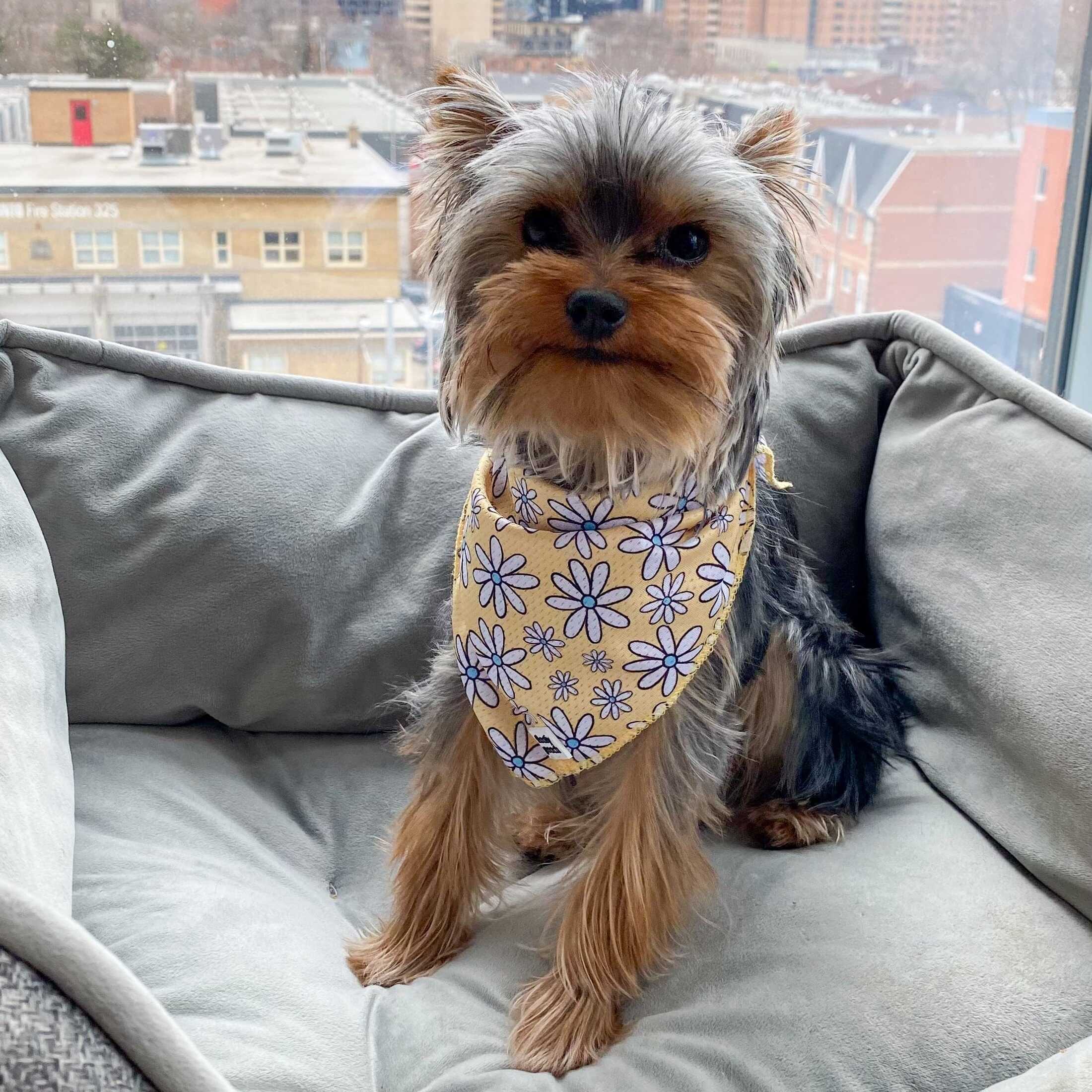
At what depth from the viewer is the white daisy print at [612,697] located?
137 centimetres

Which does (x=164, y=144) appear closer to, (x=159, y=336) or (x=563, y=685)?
(x=159, y=336)

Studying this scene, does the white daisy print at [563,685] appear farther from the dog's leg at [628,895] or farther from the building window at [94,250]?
the building window at [94,250]

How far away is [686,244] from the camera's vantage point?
123cm

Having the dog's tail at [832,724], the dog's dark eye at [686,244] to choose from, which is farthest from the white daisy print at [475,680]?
the dog's dark eye at [686,244]

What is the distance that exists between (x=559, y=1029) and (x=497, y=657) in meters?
0.42

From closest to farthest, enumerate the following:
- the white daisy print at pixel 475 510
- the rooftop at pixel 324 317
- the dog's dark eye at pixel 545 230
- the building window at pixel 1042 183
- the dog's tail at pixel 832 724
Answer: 1. the dog's dark eye at pixel 545 230
2. the white daisy print at pixel 475 510
3. the dog's tail at pixel 832 724
4. the rooftop at pixel 324 317
5. the building window at pixel 1042 183

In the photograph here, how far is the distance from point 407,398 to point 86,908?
2.98ft

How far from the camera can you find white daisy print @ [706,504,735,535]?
4.52ft

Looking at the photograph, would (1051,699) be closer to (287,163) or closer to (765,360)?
(765,360)

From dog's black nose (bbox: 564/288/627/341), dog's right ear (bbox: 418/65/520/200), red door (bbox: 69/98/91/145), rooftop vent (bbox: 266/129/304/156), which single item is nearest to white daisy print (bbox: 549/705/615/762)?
dog's black nose (bbox: 564/288/627/341)

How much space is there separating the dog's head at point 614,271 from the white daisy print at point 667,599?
0.39 feet

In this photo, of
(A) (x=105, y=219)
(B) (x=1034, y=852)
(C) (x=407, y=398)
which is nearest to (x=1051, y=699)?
(B) (x=1034, y=852)

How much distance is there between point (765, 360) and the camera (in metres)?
1.30

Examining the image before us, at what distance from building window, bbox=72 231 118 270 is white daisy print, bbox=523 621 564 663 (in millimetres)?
1371
